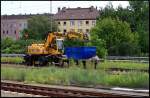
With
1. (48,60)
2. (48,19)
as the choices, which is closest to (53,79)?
(48,60)

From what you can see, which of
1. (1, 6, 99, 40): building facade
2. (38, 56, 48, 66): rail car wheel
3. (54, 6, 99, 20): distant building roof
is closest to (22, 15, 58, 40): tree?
(1, 6, 99, 40): building facade

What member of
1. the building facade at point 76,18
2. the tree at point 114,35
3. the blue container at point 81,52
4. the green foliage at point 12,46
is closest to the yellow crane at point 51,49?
the blue container at point 81,52

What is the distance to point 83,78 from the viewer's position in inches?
936

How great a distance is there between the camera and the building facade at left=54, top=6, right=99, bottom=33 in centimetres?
12012

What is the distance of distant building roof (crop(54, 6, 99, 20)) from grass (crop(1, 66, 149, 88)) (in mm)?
92711

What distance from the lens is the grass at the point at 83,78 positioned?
2185 cm

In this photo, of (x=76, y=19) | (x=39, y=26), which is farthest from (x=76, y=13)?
(x=39, y=26)

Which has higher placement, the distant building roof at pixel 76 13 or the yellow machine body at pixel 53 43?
the distant building roof at pixel 76 13

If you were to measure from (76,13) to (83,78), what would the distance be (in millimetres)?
100020

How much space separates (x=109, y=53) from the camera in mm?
51969

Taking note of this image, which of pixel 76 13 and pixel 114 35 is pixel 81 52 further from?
pixel 76 13

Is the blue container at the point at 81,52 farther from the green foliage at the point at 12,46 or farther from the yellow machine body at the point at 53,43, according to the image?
the green foliage at the point at 12,46

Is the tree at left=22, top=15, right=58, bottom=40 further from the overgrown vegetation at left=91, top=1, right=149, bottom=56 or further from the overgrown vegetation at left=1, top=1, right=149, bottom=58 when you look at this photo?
the overgrown vegetation at left=91, top=1, right=149, bottom=56

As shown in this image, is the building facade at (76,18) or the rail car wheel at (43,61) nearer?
the rail car wheel at (43,61)
